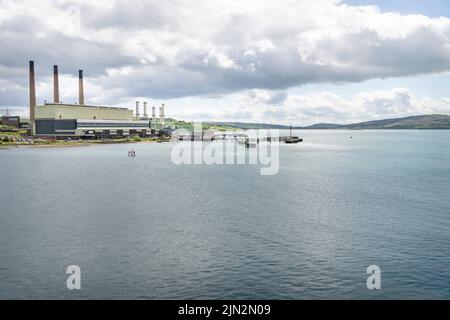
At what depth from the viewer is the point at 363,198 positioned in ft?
222

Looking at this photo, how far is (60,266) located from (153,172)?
238 feet

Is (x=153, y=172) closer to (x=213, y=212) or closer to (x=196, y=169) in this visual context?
(x=196, y=169)

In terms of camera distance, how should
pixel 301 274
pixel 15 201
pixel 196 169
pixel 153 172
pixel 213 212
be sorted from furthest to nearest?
1. pixel 196 169
2. pixel 153 172
3. pixel 15 201
4. pixel 213 212
5. pixel 301 274

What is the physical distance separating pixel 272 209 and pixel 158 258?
81.9 feet

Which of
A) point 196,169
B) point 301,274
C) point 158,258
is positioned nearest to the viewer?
point 301,274

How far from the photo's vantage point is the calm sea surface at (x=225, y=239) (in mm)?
31000

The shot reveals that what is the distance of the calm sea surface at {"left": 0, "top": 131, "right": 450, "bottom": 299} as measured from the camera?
3100 cm

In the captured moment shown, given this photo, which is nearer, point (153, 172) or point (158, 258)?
point (158, 258)

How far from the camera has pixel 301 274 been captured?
3303 cm

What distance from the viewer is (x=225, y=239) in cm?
4288
